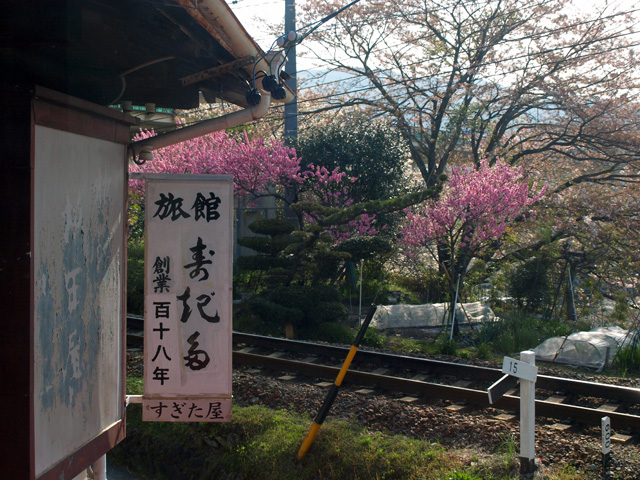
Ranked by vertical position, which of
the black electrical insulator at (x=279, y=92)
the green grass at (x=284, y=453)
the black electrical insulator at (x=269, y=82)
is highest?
the black electrical insulator at (x=269, y=82)

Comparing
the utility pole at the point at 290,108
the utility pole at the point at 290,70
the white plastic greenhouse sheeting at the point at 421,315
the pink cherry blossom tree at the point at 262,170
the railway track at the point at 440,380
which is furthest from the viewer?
the utility pole at the point at 290,70

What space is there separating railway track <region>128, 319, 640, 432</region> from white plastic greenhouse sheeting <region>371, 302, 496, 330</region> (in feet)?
10.8

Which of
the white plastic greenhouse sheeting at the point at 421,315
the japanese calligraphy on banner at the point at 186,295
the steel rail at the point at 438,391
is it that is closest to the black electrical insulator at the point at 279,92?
the japanese calligraphy on banner at the point at 186,295

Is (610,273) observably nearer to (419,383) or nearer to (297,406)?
(419,383)

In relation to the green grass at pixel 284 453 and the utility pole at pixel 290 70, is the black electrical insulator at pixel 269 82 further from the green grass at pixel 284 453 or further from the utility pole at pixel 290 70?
the utility pole at pixel 290 70

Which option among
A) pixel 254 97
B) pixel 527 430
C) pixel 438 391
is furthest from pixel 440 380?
pixel 254 97

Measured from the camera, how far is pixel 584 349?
9086 millimetres

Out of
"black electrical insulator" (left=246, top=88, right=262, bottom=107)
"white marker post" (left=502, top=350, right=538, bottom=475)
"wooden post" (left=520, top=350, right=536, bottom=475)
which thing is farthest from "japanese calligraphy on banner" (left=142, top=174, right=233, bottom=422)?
"wooden post" (left=520, top=350, right=536, bottom=475)

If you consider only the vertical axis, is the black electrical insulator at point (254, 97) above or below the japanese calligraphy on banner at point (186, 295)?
above

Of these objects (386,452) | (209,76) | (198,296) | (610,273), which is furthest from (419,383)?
(610,273)

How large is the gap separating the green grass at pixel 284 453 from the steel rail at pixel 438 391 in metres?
1.12

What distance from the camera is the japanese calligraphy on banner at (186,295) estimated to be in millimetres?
4008

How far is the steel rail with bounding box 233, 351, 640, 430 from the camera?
5719 mm

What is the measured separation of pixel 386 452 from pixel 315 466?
24.1 inches
